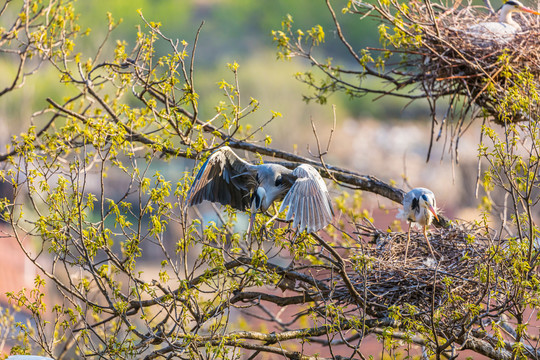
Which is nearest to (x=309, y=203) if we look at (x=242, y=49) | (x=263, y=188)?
(x=263, y=188)

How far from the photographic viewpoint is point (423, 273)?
18.5 feet

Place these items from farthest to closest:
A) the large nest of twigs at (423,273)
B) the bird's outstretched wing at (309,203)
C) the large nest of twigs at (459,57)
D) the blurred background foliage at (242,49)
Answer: the blurred background foliage at (242,49) → the large nest of twigs at (459,57) → the large nest of twigs at (423,273) → the bird's outstretched wing at (309,203)

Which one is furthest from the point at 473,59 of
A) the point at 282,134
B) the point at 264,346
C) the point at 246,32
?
the point at 246,32

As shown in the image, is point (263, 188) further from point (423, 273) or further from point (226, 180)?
point (423, 273)

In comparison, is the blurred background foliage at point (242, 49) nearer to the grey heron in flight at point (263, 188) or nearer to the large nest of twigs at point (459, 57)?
the large nest of twigs at point (459, 57)

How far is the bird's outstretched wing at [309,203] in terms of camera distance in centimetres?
474

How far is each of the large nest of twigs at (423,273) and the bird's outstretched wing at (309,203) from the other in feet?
1.48

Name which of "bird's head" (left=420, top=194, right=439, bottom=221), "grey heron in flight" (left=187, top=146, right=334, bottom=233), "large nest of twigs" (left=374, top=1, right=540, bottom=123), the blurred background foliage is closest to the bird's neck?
"large nest of twigs" (left=374, top=1, right=540, bottom=123)

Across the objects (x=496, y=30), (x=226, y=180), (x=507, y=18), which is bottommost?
(x=226, y=180)

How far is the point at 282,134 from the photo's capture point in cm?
2836

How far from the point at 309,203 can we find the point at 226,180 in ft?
3.11

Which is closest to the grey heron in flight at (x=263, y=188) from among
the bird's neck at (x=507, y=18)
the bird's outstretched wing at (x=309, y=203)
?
the bird's outstretched wing at (x=309, y=203)

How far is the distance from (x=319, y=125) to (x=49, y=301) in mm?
16131

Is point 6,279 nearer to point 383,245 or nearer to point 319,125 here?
point 383,245
